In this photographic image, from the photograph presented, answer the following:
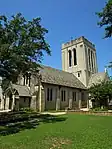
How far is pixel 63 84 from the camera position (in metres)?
44.6

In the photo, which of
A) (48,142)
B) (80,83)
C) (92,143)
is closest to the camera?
(92,143)

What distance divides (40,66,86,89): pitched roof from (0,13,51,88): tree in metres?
15.0

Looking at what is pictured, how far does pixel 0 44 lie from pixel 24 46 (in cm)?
306

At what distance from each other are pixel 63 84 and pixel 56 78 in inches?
82.0

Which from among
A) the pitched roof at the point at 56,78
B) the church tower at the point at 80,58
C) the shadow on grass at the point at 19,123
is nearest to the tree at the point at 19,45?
the shadow on grass at the point at 19,123

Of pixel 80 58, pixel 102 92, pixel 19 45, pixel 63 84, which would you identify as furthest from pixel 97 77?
pixel 19 45

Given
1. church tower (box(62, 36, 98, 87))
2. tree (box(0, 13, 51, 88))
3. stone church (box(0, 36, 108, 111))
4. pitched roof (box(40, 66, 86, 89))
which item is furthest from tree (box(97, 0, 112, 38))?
church tower (box(62, 36, 98, 87))

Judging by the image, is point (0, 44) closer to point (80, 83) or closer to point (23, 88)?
point (23, 88)

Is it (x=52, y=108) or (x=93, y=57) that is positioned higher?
(x=93, y=57)

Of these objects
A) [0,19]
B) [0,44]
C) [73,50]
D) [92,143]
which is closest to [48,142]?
[92,143]

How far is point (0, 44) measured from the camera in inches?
859

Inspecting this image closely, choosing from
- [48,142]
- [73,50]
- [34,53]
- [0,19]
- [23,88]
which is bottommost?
[48,142]

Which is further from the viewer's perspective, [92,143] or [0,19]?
[0,19]

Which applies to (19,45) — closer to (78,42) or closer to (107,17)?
(107,17)
